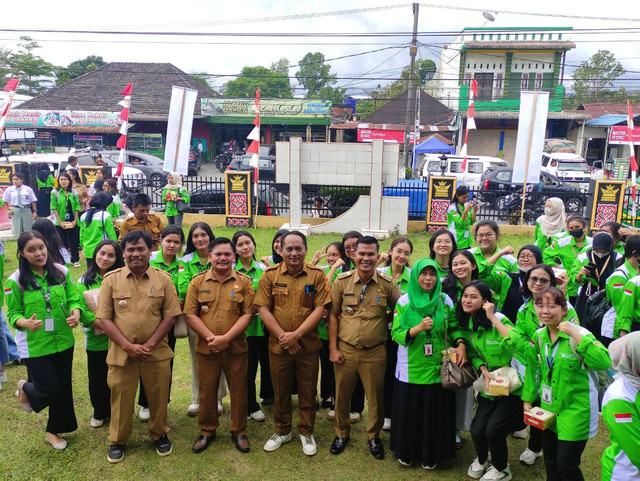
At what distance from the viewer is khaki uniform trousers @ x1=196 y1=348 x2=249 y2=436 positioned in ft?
12.7

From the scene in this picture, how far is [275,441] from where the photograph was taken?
4031 mm

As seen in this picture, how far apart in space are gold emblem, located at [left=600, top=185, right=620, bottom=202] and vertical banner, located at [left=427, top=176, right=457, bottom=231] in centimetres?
333

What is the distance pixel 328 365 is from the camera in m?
4.60

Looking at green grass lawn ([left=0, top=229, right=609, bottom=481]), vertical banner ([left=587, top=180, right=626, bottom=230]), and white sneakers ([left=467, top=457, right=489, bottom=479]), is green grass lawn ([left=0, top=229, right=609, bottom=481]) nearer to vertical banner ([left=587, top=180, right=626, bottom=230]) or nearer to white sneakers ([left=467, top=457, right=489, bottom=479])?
white sneakers ([left=467, top=457, right=489, bottom=479])

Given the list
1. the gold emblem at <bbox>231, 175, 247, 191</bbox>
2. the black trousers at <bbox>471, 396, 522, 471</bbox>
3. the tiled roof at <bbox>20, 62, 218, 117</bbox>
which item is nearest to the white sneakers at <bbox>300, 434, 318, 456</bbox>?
the black trousers at <bbox>471, 396, 522, 471</bbox>

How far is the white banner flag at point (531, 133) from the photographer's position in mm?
11430

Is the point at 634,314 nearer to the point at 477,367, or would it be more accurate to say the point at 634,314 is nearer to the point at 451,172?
the point at 477,367

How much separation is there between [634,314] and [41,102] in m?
33.3

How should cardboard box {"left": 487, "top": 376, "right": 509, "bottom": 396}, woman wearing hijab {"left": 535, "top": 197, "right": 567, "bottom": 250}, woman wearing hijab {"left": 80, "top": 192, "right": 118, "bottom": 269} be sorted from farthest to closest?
woman wearing hijab {"left": 80, "top": 192, "right": 118, "bottom": 269}
woman wearing hijab {"left": 535, "top": 197, "right": 567, "bottom": 250}
cardboard box {"left": 487, "top": 376, "right": 509, "bottom": 396}

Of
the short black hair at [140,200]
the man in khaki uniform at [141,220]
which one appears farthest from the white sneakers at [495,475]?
the short black hair at [140,200]

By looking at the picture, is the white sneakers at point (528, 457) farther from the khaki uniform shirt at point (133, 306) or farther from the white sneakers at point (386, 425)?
the khaki uniform shirt at point (133, 306)

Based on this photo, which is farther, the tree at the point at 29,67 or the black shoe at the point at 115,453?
the tree at the point at 29,67

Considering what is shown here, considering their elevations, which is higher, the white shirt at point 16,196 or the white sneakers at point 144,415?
the white shirt at point 16,196

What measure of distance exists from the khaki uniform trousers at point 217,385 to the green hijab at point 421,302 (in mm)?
1308
